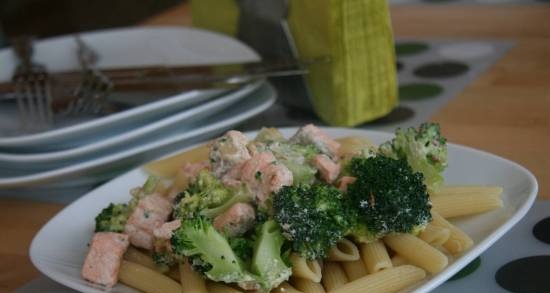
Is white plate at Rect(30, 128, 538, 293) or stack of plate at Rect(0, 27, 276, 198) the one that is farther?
stack of plate at Rect(0, 27, 276, 198)

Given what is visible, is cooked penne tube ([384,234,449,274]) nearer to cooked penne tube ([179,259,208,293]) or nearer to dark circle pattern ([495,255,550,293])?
dark circle pattern ([495,255,550,293])

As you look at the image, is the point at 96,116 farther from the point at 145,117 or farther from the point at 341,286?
the point at 341,286

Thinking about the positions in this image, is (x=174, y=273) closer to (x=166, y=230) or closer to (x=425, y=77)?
(x=166, y=230)

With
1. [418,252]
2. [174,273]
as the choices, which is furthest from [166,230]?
[418,252]

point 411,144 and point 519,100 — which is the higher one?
point 411,144

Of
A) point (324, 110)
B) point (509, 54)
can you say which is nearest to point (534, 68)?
point (509, 54)

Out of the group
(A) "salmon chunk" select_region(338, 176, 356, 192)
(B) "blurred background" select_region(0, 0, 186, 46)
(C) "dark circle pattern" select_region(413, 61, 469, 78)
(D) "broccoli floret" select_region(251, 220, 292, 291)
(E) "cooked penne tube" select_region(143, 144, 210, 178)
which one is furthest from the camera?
(B) "blurred background" select_region(0, 0, 186, 46)

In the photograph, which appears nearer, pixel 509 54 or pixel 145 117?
pixel 145 117

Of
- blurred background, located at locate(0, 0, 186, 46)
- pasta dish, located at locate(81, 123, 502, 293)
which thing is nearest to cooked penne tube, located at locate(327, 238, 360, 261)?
pasta dish, located at locate(81, 123, 502, 293)
